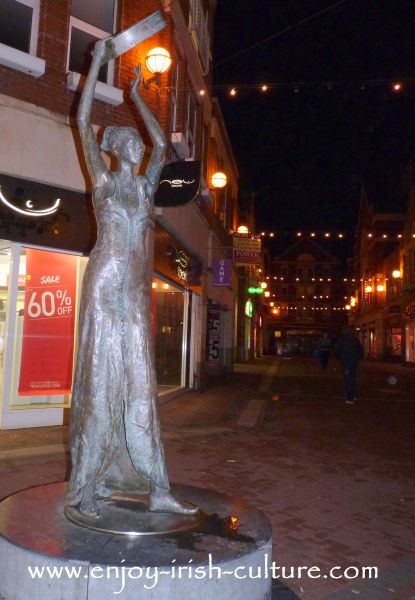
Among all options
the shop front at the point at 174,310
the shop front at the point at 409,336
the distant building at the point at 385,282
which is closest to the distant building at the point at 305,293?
the distant building at the point at 385,282

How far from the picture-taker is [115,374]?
346 cm

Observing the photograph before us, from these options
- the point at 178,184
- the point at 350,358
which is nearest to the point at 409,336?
the point at 350,358

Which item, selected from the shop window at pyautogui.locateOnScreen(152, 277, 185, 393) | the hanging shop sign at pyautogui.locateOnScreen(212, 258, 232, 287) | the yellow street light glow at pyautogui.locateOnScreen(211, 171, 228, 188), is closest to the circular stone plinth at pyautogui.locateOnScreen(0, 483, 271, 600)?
the shop window at pyautogui.locateOnScreen(152, 277, 185, 393)

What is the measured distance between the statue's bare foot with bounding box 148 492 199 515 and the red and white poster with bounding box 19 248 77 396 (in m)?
6.48

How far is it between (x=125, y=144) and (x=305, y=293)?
76.3 metres

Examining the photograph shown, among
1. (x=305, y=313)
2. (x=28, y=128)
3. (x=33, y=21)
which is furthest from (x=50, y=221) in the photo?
(x=305, y=313)

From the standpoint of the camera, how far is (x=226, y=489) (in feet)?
20.1

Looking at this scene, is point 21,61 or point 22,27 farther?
point 22,27

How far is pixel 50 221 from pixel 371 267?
45.6m

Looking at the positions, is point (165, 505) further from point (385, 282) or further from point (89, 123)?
point (385, 282)

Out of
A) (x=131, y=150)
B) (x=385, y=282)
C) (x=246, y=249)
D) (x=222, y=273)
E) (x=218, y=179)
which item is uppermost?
(x=385, y=282)

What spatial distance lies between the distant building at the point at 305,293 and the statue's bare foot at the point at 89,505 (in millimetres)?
72495

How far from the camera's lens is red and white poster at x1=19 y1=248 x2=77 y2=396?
9.40 metres

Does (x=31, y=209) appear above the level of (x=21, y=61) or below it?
below
